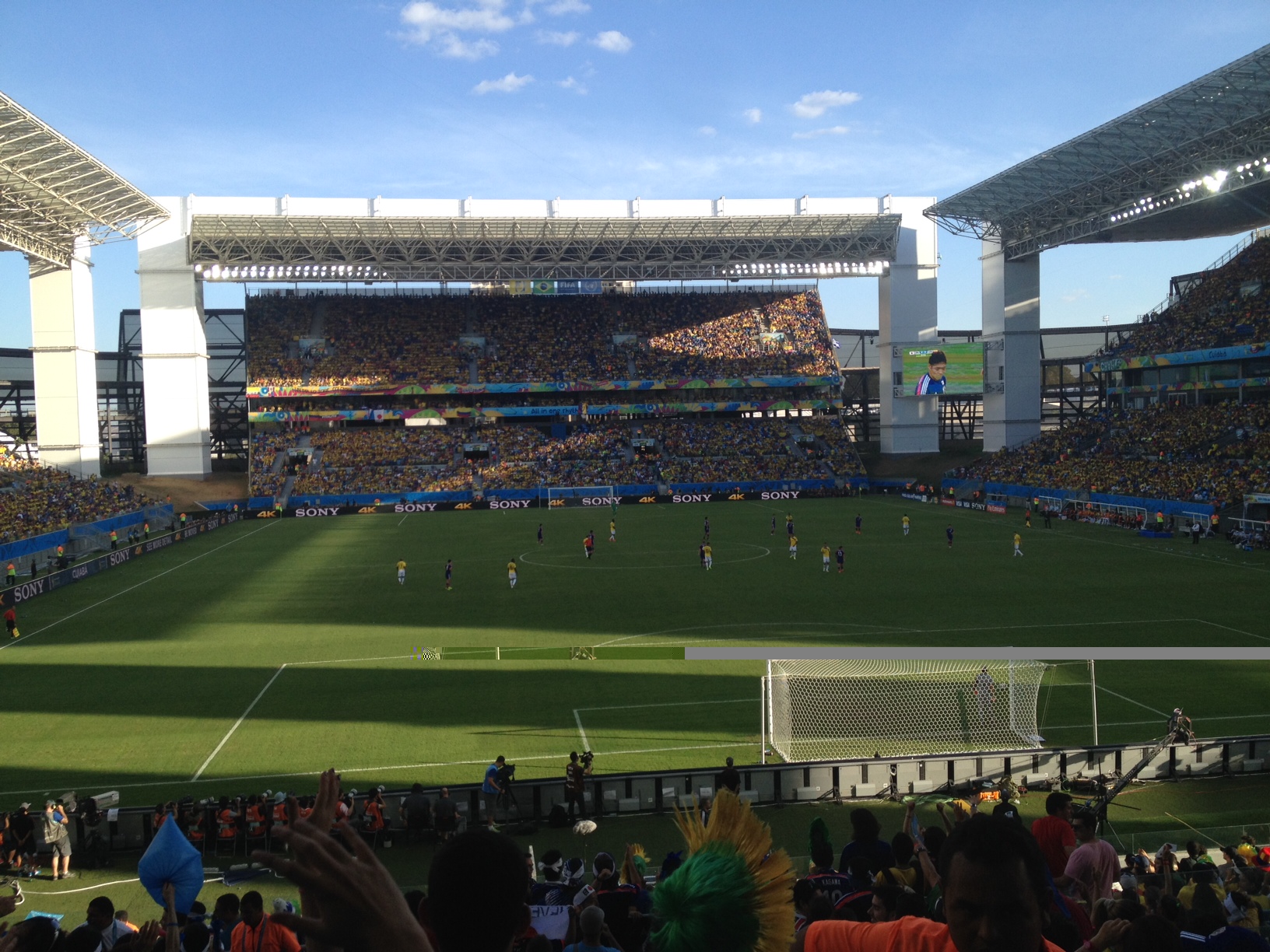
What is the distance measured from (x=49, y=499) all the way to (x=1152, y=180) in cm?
6378

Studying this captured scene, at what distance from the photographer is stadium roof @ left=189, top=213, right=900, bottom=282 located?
7312 cm

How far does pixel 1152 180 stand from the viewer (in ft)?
182

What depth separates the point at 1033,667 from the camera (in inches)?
738

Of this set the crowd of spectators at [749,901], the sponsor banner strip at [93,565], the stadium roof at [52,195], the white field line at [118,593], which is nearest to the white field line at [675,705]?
the crowd of spectators at [749,901]

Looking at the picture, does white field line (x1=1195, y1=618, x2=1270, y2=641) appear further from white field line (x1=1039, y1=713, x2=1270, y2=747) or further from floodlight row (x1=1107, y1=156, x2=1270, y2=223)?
floodlight row (x1=1107, y1=156, x2=1270, y2=223)

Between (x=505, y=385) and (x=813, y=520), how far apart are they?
3503cm

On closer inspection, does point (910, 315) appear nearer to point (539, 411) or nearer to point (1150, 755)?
point (539, 411)

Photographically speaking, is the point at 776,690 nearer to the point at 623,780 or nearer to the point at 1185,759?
the point at 623,780

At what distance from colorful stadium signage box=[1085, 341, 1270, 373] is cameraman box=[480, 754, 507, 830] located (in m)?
54.7

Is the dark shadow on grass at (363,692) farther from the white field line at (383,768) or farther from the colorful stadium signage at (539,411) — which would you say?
the colorful stadium signage at (539,411)

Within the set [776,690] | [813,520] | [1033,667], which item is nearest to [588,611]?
[776,690]

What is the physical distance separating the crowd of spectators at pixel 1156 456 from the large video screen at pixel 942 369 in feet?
23.5

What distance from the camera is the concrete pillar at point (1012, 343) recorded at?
70188 mm

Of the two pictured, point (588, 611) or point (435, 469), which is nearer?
point (588, 611)
